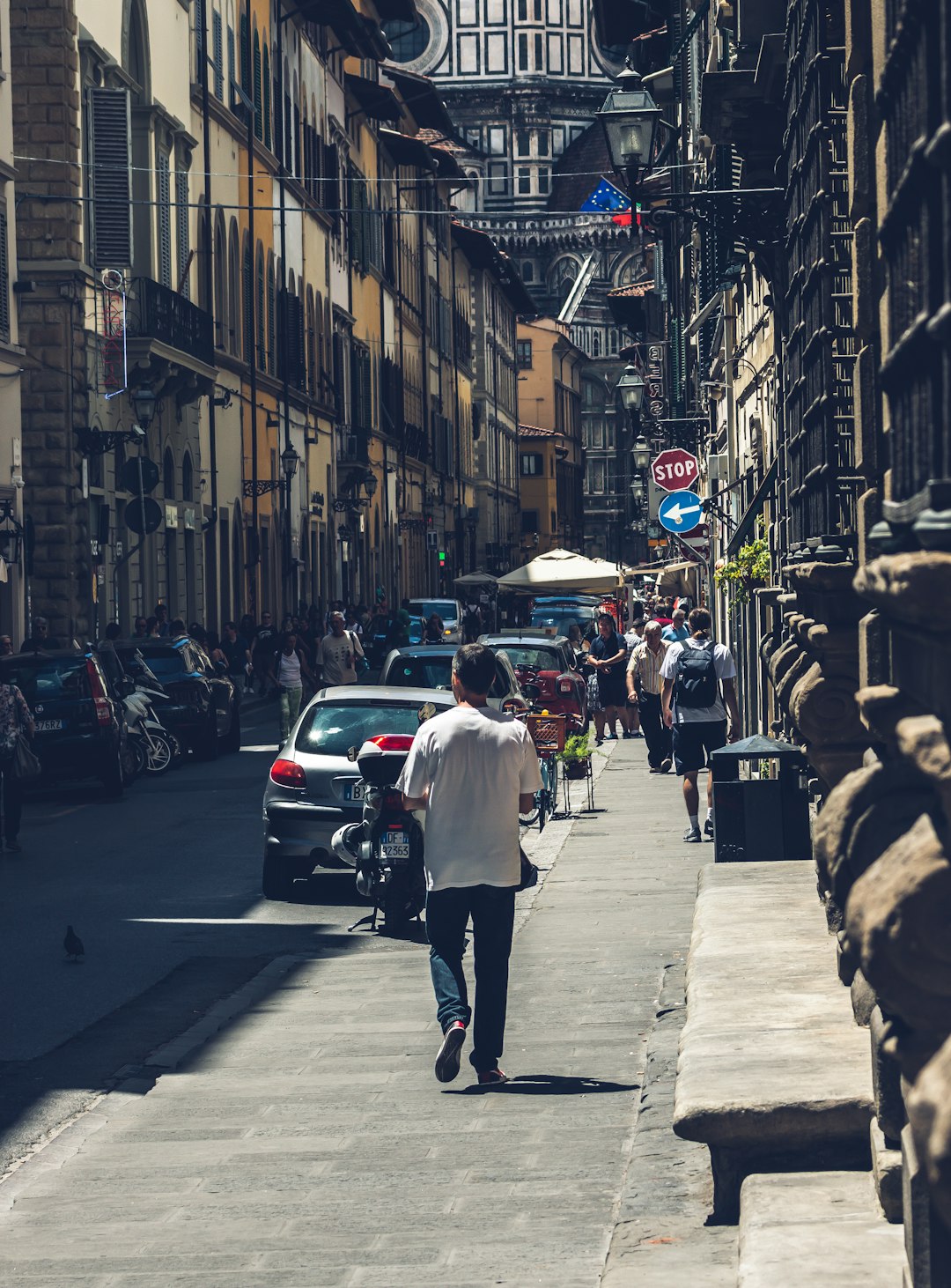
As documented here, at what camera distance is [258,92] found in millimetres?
51031

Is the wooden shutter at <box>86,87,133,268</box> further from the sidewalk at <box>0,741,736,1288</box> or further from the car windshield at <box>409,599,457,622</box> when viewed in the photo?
the sidewalk at <box>0,741,736,1288</box>

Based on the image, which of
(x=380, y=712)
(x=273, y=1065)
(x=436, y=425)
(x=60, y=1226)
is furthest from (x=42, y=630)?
(x=436, y=425)

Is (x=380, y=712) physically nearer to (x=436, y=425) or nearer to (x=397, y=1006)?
(x=397, y=1006)

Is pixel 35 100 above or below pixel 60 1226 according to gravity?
→ above

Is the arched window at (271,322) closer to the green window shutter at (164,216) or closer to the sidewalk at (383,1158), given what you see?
the green window shutter at (164,216)

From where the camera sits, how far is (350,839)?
1384 cm

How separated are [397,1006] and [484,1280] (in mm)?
4613

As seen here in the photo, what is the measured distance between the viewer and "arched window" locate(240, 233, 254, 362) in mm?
49594

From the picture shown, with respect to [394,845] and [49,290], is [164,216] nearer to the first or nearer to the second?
[49,290]

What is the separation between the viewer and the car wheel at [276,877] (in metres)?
15.1

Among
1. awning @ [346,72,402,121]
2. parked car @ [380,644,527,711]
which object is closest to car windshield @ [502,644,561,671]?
parked car @ [380,644,527,711]

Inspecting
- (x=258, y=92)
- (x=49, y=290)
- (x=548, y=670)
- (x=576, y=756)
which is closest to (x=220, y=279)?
(x=258, y=92)

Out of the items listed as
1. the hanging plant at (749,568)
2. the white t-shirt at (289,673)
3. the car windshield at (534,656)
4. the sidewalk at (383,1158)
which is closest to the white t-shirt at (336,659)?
the white t-shirt at (289,673)

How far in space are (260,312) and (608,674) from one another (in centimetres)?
2300
